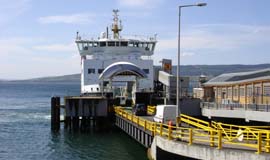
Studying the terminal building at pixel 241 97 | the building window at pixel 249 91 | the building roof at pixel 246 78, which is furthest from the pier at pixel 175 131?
the building roof at pixel 246 78

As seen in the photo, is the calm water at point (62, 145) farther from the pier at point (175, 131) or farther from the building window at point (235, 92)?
the building window at point (235, 92)

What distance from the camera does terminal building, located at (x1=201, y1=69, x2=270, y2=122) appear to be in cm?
3553

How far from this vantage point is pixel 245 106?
37000mm

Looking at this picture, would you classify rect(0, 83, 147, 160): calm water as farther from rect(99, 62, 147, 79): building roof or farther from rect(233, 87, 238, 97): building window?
rect(233, 87, 238, 97): building window

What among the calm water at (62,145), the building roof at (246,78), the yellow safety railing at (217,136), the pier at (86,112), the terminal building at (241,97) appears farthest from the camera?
the pier at (86,112)

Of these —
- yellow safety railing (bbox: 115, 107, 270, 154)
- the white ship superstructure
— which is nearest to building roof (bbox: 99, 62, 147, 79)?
the white ship superstructure

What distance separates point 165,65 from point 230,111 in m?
24.1

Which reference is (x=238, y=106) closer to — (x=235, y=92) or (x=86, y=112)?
(x=235, y=92)

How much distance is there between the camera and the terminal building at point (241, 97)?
35531mm

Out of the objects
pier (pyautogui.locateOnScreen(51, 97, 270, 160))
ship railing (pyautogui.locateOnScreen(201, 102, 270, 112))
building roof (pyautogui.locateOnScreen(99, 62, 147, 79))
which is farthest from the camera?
building roof (pyautogui.locateOnScreen(99, 62, 147, 79))

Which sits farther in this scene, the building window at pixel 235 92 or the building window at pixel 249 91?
the building window at pixel 235 92

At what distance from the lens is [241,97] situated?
140 ft

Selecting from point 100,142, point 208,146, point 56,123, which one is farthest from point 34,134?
point 208,146

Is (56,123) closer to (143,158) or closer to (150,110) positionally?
(150,110)
